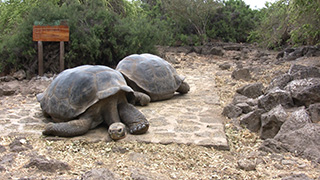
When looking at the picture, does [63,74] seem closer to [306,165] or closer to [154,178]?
[154,178]

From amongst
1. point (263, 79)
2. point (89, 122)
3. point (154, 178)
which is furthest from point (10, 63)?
point (154, 178)

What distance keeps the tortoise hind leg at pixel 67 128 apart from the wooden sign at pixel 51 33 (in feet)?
14.5

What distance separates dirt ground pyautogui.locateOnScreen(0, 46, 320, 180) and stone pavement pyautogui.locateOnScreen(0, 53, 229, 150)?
0.44 feet

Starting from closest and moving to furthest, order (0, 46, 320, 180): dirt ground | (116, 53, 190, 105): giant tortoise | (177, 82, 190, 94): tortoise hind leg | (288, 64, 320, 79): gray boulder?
(0, 46, 320, 180): dirt ground < (288, 64, 320, 79): gray boulder < (116, 53, 190, 105): giant tortoise < (177, 82, 190, 94): tortoise hind leg

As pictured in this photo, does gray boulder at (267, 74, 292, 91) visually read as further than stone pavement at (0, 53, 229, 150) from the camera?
Yes

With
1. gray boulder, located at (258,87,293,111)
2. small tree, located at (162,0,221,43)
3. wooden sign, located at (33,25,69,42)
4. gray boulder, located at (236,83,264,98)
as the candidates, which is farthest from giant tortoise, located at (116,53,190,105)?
small tree, located at (162,0,221,43)

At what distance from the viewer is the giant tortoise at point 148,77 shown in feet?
16.0

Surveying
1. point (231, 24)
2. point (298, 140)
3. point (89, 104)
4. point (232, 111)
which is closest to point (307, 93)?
point (232, 111)

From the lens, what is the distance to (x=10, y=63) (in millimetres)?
7770

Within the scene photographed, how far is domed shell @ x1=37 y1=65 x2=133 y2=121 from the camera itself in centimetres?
347

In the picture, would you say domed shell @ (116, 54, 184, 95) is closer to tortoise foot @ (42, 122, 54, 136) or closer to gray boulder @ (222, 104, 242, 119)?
gray boulder @ (222, 104, 242, 119)

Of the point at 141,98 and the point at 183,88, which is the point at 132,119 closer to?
the point at 141,98

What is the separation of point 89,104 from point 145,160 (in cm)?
100

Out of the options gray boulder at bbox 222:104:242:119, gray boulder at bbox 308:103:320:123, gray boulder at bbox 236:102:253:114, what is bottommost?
gray boulder at bbox 222:104:242:119
